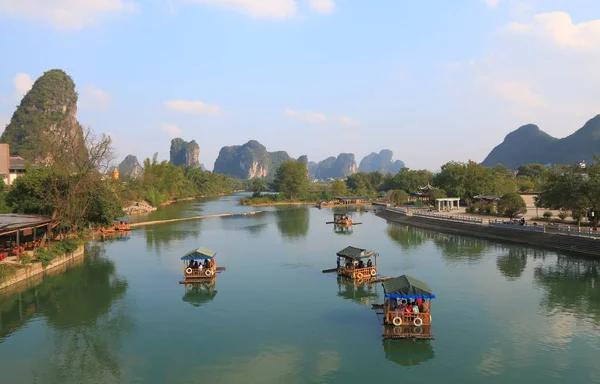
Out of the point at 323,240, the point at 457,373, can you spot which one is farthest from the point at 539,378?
the point at 323,240

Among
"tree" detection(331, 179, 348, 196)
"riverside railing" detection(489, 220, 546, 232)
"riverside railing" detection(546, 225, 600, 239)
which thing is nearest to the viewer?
"riverside railing" detection(546, 225, 600, 239)

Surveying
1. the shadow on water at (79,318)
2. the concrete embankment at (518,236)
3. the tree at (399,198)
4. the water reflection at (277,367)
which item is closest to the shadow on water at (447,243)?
the concrete embankment at (518,236)

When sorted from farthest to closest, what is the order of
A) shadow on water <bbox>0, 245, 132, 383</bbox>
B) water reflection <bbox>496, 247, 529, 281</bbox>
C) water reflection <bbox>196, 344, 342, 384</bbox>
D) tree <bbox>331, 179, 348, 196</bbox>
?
tree <bbox>331, 179, 348, 196</bbox>, water reflection <bbox>496, 247, 529, 281</bbox>, shadow on water <bbox>0, 245, 132, 383</bbox>, water reflection <bbox>196, 344, 342, 384</bbox>

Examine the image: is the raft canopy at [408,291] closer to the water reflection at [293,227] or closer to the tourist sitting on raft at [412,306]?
the tourist sitting on raft at [412,306]

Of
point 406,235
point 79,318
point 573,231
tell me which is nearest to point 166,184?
point 406,235

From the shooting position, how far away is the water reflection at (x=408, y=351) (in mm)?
14461

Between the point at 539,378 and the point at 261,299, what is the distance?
12.9 m

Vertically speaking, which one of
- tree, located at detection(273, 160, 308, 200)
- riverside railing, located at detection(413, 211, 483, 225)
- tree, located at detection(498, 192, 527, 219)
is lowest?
riverside railing, located at detection(413, 211, 483, 225)

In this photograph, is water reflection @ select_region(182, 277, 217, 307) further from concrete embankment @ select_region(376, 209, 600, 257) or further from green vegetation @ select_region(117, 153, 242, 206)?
green vegetation @ select_region(117, 153, 242, 206)

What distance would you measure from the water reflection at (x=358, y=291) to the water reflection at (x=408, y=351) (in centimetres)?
468

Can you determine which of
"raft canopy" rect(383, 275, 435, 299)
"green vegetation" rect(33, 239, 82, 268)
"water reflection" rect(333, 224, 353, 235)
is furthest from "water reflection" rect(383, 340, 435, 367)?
"water reflection" rect(333, 224, 353, 235)

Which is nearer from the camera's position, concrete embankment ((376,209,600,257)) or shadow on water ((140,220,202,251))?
concrete embankment ((376,209,600,257))

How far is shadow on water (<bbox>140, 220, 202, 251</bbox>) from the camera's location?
1595 inches

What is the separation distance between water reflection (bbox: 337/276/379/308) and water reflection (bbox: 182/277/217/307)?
7022mm
